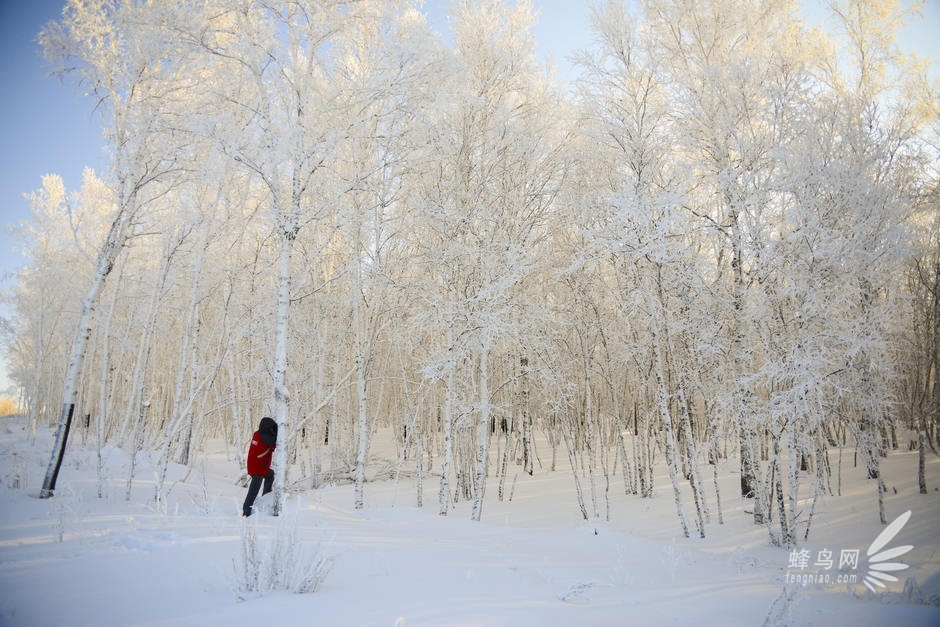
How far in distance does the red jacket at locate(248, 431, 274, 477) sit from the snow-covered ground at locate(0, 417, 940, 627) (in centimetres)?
74

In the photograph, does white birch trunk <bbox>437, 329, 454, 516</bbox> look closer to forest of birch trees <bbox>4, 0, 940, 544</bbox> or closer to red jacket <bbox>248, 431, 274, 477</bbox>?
forest of birch trees <bbox>4, 0, 940, 544</bbox>

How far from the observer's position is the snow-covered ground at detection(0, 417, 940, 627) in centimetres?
336

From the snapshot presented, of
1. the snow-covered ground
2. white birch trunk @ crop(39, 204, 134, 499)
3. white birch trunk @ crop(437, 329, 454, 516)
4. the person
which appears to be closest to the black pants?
the person

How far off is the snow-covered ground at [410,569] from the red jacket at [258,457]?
74 centimetres

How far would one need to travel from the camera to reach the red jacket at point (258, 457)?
7.00m

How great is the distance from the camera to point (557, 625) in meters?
3.24

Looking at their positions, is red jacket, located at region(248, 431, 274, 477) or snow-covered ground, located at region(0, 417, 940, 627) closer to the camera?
snow-covered ground, located at region(0, 417, 940, 627)

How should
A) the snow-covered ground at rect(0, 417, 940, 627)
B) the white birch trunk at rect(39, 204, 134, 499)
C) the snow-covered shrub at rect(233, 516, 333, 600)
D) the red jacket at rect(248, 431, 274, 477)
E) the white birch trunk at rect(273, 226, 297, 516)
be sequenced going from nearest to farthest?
1. the snow-covered ground at rect(0, 417, 940, 627)
2. the snow-covered shrub at rect(233, 516, 333, 600)
3. the white birch trunk at rect(273, 226, 297, 516)
4. the white birch trunk at rect(39, 204, 134, 499)
5. the red jacket at rect(248, 431, 274, 477)

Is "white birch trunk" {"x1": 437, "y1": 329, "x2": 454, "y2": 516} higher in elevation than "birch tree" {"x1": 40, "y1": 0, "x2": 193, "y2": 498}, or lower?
lower

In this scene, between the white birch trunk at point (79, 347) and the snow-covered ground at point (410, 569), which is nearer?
the snow-covered ground at point (410, 569)

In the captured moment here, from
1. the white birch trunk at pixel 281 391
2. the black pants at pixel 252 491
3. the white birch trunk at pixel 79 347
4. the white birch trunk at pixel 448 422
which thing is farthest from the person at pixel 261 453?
the white birch trunk at pixel 448 422

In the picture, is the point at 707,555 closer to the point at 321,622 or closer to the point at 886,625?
the point at 886,625

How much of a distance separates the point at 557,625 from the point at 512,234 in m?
7.50

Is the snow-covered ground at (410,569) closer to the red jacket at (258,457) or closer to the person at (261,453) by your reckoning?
the person at (261,453)
